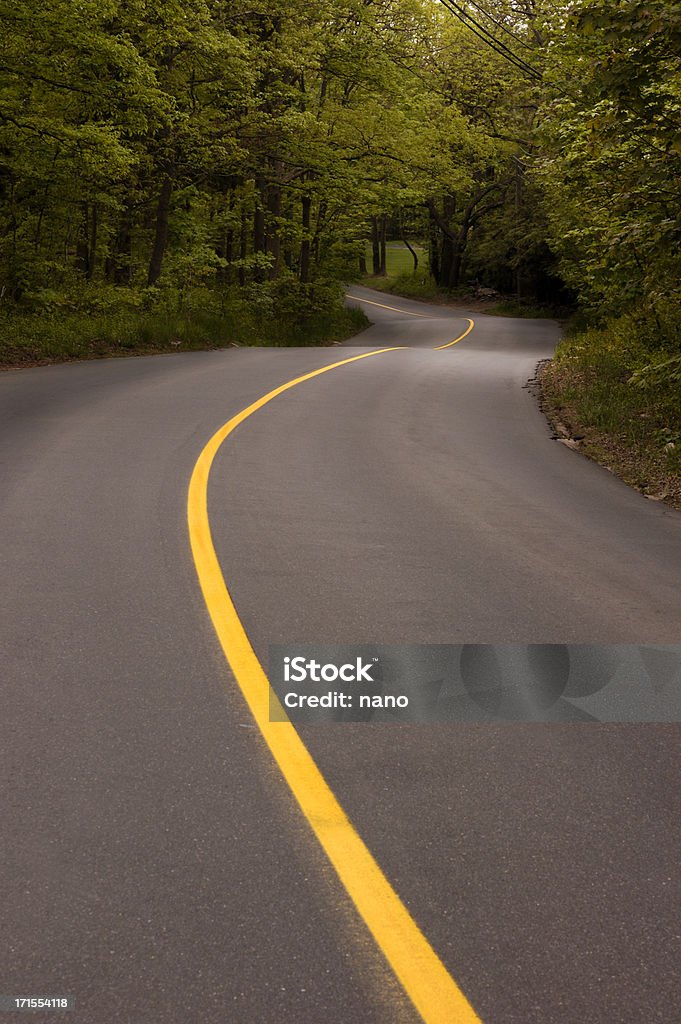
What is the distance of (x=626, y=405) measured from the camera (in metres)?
13.8

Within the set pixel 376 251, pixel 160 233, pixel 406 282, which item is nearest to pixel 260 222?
pixel 160 233

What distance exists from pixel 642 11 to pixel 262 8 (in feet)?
66.5

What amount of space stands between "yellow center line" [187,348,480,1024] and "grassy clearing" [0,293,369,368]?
46.6 feet

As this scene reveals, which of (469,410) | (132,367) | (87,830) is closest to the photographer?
(87,830)

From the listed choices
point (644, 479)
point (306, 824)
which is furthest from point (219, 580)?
point (644, 479)

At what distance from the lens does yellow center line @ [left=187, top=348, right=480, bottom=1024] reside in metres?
2.66

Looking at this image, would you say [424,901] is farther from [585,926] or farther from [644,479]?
[644,479]

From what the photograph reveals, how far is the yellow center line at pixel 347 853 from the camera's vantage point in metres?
2.66

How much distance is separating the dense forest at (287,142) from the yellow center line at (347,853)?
261 inches

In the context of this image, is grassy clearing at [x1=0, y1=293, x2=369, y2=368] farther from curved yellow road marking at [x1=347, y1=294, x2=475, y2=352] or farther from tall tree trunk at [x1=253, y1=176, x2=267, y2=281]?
curved yellow road marking at [x1=347, y1=294, x2=475, y2=352]

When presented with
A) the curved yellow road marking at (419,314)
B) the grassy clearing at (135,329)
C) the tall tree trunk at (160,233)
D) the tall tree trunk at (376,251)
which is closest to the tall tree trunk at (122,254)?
the tall tree trunk at (160,233)

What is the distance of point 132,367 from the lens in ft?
60.7

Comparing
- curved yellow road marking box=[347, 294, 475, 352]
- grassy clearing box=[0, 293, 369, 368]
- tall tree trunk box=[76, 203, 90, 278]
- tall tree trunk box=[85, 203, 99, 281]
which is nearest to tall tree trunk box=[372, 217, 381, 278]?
curved yellow road marking box=[347, 294, 475, 352]

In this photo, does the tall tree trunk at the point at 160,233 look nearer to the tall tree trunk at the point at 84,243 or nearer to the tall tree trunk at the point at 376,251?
the tall tree trunk at the point at 84,243
